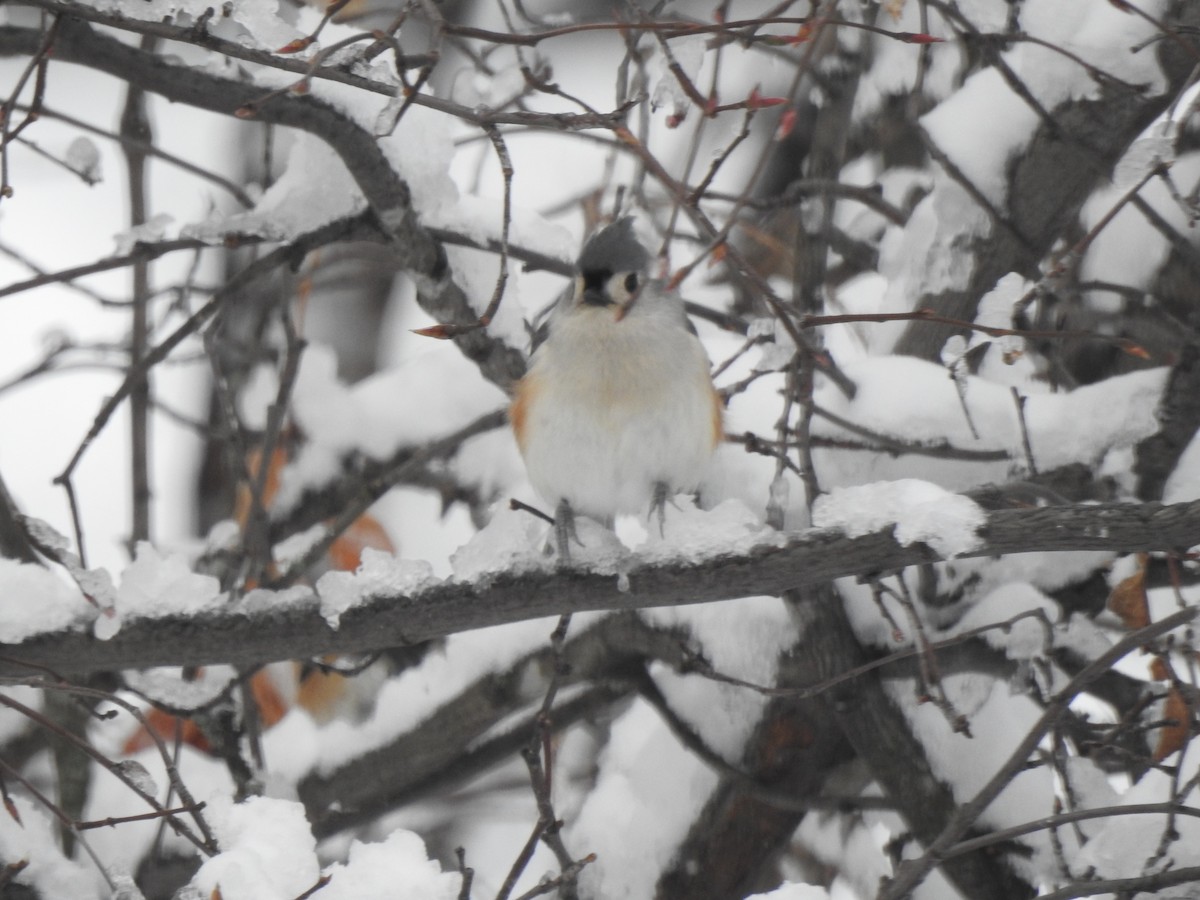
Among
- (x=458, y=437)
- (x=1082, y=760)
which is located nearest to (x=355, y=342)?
(x=458, y=437)

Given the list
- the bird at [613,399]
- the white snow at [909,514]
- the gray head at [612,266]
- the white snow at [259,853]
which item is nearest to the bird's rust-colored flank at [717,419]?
the bird at [613,399]

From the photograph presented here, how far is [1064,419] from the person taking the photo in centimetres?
270

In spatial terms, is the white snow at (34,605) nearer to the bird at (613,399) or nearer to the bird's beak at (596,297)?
the bird at (613,399)

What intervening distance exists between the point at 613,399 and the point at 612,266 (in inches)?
10.3

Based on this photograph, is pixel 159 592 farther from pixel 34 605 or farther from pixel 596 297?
pixel 596 297

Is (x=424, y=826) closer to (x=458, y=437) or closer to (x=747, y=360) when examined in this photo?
(x=458, y=437)

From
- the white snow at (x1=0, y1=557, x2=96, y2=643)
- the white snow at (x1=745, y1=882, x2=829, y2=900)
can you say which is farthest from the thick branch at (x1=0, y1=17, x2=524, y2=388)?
the white snow at (x1=745, y1=882, x2=829, y2=900)

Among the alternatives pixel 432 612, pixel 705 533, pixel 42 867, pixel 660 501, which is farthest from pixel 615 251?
pixel 42 867

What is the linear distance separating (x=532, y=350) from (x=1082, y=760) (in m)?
1.38

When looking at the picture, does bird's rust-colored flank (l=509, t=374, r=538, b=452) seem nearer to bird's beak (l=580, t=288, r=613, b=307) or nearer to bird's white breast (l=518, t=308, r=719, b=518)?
bird's white breast (l=518, t=308, r=719, b=518)

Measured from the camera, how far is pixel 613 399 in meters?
2.61

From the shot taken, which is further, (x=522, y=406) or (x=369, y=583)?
(x=522, y=406)

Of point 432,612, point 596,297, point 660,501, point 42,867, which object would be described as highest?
point 596,297

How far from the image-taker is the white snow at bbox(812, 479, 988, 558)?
74.2 inches
